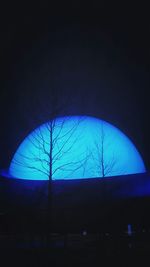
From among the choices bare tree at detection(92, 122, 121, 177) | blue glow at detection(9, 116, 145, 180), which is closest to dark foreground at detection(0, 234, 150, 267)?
bare tree at detection(92, 122, 121, 177)

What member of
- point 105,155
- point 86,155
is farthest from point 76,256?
point 105,155

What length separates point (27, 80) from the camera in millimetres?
23469

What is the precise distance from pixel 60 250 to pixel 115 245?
210 cm

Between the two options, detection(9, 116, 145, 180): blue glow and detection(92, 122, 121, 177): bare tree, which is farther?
detection(9, 116, 145, 180): blue glow

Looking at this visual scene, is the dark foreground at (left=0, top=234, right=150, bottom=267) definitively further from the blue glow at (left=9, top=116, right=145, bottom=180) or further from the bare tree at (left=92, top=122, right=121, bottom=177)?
the blue glow at (left=9, top=116, right=145, bottom=180)

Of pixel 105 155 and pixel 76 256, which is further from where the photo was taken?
pixel 105 155

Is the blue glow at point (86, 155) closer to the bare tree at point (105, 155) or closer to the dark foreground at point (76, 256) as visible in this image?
the bare tree at point (105, 155)

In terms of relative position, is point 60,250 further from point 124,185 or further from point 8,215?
point 124,185

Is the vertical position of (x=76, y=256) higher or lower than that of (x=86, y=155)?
lower

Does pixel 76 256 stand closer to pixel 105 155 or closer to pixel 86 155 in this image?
pixel 86 155

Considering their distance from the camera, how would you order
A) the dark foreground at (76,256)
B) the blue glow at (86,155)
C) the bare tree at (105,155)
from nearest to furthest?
the dark foreground at (76,256) < the bare tree at (105,155) < the blue glow at (86,155)

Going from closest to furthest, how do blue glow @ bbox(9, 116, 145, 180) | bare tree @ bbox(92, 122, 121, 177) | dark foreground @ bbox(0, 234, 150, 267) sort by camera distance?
dark foreground @ bbox(0, 234, 150, 267)
bare tree @ bbox(92, 122, 121, 177)
blue glow @ bbox(9, 116, 145, 180)

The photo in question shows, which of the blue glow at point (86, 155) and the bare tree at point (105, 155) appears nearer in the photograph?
the bare tree at point (105, 155)

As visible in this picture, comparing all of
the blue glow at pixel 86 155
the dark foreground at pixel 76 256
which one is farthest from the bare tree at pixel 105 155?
the dark foreground at pixel 76 256
